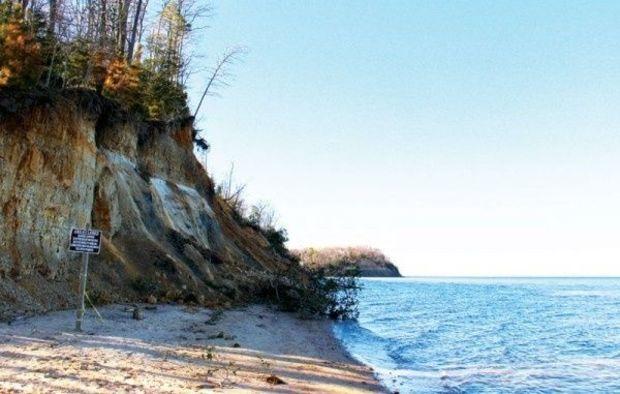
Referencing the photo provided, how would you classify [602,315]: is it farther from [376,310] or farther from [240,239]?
[240,239]

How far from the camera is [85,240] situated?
39.9 ft

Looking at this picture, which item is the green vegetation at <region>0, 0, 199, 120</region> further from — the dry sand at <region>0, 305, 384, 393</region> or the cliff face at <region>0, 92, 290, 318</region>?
the dry sand at <region>0, 305, 384, 393</region>

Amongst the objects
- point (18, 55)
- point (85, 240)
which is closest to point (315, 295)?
point (85, 240)

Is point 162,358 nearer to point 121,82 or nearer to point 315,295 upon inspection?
point 315,295

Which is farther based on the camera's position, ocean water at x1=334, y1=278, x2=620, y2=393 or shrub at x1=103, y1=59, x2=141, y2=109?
shrub at x1=103, y1=59, x2=141, y2=109

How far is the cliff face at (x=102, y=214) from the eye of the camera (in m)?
14.8

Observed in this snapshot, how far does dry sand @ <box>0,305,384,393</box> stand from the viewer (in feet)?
26.3

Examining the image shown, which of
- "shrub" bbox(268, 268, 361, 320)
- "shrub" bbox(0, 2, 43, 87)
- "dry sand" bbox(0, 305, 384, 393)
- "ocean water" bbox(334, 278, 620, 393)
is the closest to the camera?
"dry sand" bbox(0, 305, 384, 393)


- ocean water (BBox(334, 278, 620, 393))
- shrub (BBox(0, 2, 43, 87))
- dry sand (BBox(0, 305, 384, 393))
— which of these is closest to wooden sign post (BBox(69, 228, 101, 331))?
dry sand (BBox(0, 305, 384, 393))

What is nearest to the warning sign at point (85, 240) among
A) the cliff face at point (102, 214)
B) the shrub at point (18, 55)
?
the cliff face at point (102, 214)

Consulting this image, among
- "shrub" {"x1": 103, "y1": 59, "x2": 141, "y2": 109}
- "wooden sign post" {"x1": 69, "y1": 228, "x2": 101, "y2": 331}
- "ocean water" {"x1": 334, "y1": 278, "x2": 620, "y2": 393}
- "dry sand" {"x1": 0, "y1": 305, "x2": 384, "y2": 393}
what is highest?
"shrub" {"x1": 103, "y1": 59, "x2": 141, "y2": 109}

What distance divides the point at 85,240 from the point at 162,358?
3.81 metres

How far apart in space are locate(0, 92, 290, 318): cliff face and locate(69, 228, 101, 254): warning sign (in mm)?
2519

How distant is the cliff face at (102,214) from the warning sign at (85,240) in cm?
252
